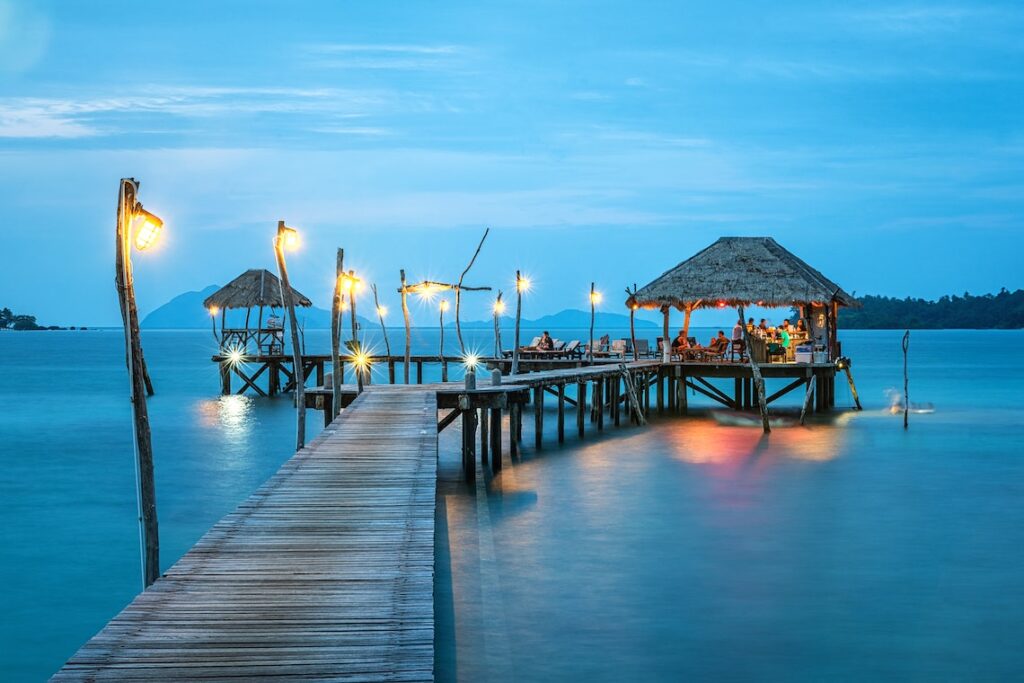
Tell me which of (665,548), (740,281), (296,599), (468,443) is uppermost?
(740,281)

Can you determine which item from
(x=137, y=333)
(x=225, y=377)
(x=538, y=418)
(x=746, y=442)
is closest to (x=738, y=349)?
(x=746, y=442)

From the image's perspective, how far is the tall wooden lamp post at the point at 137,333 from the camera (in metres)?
7.72

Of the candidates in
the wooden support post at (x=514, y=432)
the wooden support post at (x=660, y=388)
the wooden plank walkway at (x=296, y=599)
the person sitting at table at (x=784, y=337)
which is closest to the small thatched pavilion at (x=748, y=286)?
the person sitting at table at (x=784, y=337)

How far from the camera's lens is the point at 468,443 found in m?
15.8

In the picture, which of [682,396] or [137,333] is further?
[682,396]

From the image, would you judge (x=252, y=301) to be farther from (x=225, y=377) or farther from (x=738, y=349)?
(x=738, y=349)

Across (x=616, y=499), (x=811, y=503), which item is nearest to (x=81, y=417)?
(x=616, y=499)

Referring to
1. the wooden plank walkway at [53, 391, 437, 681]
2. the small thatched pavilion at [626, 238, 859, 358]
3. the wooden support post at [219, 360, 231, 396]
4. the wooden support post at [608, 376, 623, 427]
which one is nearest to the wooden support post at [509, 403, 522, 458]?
the wooden support post at [608, 376, 623, 427]

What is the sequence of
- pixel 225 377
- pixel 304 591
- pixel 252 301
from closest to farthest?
pixel 304 591 < pixel 252 301 < pixel 225 377

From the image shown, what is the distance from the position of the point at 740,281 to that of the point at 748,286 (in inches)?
12.8

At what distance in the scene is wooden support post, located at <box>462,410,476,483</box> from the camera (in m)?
15.7

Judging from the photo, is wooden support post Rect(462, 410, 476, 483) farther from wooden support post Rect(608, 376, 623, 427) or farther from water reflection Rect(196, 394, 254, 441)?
water reflection Rect(196, 394, 254, 441)

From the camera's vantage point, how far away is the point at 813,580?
10.9 m

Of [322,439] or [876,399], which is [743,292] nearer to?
[876,399]
